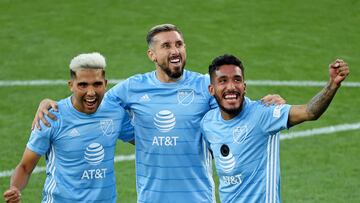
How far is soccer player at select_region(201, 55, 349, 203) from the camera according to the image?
8.78m

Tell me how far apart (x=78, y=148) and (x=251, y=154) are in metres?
1.64

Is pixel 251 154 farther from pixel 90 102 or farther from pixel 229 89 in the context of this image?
pixel 90 102

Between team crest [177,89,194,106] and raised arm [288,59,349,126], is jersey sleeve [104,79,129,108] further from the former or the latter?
raised arm [288,59,349,126]

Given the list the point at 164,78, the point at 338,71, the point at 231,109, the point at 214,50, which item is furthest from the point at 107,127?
the point at 214,50

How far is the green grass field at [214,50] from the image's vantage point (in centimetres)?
1382

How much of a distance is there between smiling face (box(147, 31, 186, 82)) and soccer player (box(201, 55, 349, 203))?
1.95 ft

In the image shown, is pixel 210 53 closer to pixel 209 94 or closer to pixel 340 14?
pixel 340 14

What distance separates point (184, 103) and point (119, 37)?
948 centimetres

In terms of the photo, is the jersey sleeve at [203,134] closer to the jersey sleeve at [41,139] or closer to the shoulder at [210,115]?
the shoulder at [210,115]

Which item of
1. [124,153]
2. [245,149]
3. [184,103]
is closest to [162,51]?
[184,103]

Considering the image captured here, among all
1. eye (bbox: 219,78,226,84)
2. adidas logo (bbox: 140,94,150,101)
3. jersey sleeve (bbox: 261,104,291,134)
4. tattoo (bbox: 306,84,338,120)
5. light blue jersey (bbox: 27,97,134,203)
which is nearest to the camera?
tattoo (bbox: 306,84,338,120)

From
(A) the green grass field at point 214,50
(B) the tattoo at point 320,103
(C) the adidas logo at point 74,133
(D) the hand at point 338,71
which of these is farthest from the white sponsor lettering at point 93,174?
(A) the green grass field at point 214,50

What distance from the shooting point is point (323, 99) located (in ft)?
→ 27.5

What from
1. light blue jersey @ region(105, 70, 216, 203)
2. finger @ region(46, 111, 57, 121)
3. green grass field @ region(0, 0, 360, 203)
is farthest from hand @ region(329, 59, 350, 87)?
green grass field @ region(0, 0, 360, 203)
